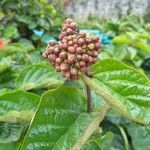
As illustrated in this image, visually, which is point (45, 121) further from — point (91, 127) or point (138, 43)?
point (138, 43)

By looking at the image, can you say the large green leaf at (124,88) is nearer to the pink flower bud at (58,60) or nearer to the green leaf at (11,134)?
the pink flower bud at (58,60)

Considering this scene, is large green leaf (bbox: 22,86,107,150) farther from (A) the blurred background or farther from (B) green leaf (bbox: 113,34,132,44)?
(B) green leaf (bbox: 113,34,132,44)

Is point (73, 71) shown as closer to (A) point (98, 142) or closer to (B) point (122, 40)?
(A) point (98, 142)

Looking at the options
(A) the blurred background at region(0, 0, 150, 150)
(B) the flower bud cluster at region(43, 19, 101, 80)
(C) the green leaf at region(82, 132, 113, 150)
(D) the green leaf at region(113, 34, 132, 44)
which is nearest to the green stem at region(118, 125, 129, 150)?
(A) the blurred background at region(0, 0, 150, 150)

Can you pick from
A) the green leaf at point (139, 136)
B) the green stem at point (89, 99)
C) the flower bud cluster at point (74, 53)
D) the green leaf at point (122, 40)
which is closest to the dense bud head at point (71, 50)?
the flower bud cluster at point (74, 53)

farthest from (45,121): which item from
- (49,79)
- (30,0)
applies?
(30,0)

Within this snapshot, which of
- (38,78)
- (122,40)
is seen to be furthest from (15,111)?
(122,40)
